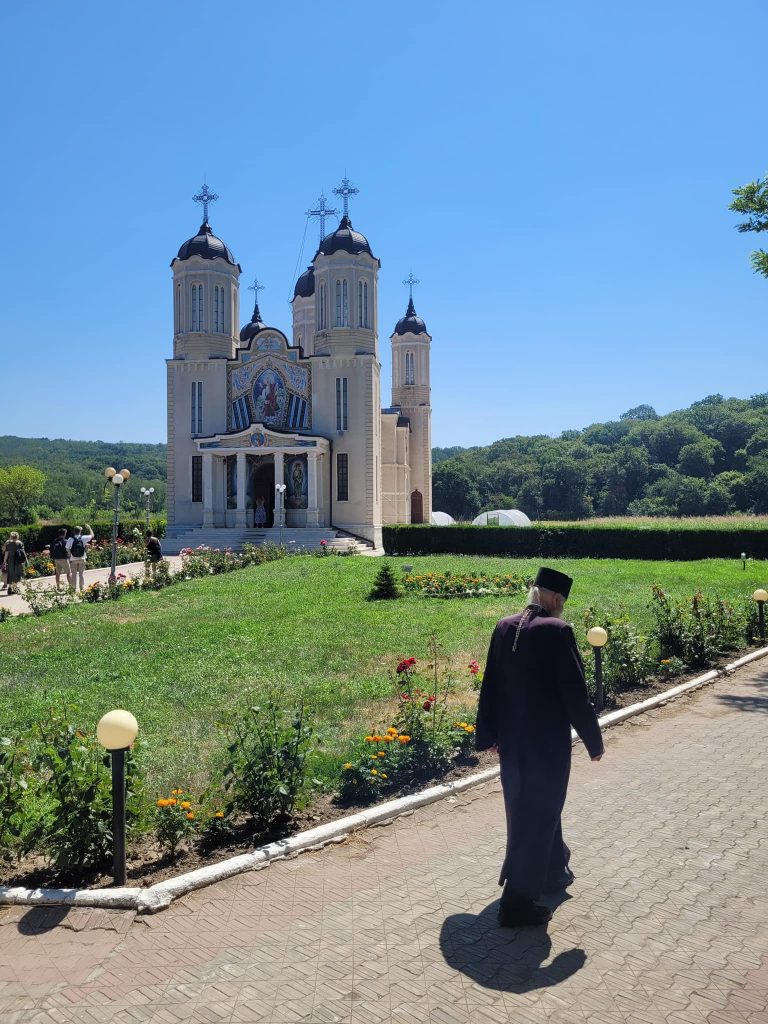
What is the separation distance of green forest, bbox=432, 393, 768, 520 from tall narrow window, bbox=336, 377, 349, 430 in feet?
163

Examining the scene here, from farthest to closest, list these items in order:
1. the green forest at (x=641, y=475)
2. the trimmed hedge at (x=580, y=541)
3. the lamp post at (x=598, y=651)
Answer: the green forest at (x=641, y=475) → the trimmed hedge at (x=580, y=541) → the lamp post at (x=598, y=651)

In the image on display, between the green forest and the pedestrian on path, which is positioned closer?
the pedestrian on path

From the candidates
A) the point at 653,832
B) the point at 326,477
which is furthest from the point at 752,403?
the point at 653,832

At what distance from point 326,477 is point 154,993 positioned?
106ft

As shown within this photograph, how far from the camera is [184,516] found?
36344 millimetres

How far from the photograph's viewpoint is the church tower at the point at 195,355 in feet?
121

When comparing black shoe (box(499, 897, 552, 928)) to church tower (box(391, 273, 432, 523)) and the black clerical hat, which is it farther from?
church tower (box(391, 273, 432, 523))

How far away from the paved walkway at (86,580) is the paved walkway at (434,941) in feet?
40.7

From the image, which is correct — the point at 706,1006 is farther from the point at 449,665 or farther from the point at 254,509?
the point at 254,509

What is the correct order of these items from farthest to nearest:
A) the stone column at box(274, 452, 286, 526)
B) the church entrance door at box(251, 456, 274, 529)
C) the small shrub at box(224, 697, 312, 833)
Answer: the church entrance door at box(251, 456, 274, 529)
the stone column at box(274, 452, 286, 526)
the small shrub at box(224, 697, 312, 833)

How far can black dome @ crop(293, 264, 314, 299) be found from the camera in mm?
48500

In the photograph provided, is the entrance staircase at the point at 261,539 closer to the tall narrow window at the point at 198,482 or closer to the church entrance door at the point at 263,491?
the church entrance door at the point at 263,491

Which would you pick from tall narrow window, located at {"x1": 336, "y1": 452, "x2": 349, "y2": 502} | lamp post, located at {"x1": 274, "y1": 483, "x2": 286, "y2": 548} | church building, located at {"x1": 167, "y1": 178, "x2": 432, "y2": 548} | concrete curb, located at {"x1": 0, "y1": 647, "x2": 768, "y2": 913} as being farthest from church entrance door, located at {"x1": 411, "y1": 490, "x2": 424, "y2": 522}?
concrete curb, located at {"x1": 0, "y1": 647, "x2": 768, "y2": 913}

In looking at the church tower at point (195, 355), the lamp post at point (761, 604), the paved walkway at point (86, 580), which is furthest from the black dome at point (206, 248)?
the lamp post at point (761, 604)
